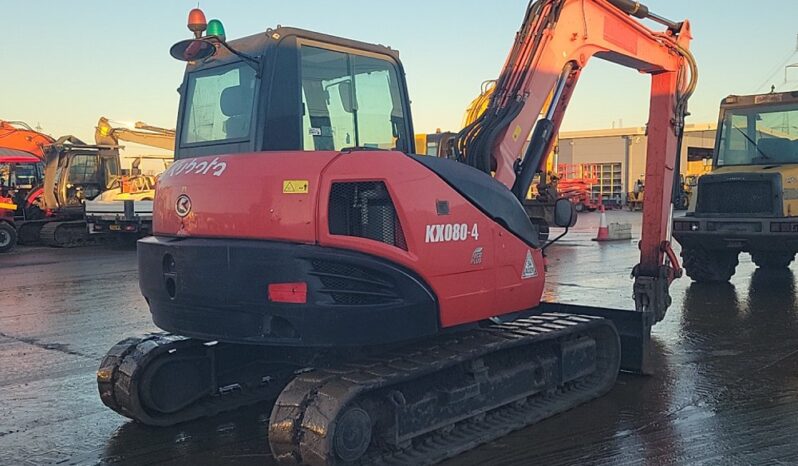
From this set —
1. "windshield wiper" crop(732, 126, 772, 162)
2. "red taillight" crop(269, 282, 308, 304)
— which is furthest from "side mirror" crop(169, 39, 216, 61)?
"windshield wiper" crop(732, 126, 772, 162)

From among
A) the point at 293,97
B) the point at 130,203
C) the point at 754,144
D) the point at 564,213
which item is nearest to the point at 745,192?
the point at 754,144

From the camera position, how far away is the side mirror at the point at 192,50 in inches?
191

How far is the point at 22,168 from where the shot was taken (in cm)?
2292

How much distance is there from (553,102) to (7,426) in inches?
194

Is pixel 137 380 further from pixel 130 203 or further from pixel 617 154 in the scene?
pixel 617 154

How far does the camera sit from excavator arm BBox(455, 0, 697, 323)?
6.20 m

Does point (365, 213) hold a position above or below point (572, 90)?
below

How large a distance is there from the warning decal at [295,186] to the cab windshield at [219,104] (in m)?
0.56

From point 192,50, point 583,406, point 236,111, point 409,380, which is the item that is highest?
point 192,50

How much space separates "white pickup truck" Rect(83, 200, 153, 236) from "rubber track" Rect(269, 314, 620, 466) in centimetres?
1629

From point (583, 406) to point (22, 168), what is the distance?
21.3m

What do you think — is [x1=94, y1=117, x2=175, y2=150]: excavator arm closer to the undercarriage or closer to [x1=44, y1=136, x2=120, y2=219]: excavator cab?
[x1=44, y1=136, x2=120, y2=219]: excavator cab

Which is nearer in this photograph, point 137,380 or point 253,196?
point 253,196

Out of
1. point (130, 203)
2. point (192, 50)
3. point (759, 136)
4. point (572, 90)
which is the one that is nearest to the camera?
point (192, 50)
